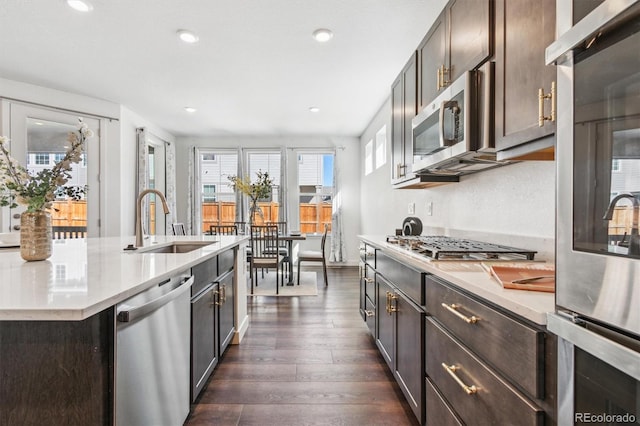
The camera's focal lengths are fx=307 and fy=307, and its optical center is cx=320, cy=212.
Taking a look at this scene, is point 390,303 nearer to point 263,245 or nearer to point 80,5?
point 263,245

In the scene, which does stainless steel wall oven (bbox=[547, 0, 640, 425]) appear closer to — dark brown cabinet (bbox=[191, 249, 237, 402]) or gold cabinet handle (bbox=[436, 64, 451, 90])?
gold cabinet handle (bbox=[436, 64, 451, 90])

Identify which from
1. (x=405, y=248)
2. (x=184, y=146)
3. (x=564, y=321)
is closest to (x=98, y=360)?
(x=564, y=321)

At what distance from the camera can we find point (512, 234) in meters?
1.63

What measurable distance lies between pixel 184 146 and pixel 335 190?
3.22 meters

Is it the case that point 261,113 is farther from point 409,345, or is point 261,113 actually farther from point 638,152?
point 638,152

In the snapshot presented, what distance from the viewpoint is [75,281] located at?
104 cm

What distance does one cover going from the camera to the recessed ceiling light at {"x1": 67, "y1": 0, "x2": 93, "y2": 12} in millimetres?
2209

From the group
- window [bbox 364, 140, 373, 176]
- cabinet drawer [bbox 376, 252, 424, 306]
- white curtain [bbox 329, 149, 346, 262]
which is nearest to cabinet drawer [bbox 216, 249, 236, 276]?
cabinet drawer [bbox 376, 252, 424, 306]

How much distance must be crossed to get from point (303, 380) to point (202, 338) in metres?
0.74

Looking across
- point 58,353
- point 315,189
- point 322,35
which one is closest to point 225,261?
point 58,353

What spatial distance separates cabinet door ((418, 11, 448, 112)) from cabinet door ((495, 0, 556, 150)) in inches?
20.8

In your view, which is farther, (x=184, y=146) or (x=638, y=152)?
(x=184, y=146)

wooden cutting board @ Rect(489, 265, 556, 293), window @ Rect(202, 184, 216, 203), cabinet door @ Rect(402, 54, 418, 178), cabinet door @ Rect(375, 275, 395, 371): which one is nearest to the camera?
wooden cutting board @ Rect(489, 265, 556, 293)

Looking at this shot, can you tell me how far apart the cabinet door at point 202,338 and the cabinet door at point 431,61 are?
180cm
